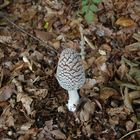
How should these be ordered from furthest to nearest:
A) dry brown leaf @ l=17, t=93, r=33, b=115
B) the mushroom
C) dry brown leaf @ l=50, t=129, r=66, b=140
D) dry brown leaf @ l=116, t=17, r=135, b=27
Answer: dry brown leaf @ l=116, t=17, r=135, b=27 → dry brown leaf @ l=17, t=93, r=33, b=115 → dry brown leaf @ l=50, t=129, r=66, b=140 → the mushroom

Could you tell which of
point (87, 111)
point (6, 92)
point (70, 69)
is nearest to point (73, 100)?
point (87, 111)

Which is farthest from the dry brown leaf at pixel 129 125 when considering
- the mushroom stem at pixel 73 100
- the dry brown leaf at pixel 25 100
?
the dry brown leaf at pixel 25 100

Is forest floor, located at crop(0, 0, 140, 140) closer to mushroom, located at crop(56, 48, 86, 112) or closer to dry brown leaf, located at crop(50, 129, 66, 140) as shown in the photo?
dry brown leaf, located at crop(50, 129, 66, 140)

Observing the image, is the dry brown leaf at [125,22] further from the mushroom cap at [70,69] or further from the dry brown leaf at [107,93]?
the mushroom cap at [70,69]

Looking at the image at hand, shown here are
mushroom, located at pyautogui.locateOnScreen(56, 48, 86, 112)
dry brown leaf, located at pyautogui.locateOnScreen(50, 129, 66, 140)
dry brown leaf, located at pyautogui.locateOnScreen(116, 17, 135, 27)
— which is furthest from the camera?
dry brown leaf, located at pyautogui.locateOnScreen(116, 17, 135, 27)

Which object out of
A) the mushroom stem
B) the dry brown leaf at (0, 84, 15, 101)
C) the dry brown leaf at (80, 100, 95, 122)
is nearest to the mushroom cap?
the mushroom stem

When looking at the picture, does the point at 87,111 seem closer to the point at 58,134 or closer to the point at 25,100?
the point at 58,134

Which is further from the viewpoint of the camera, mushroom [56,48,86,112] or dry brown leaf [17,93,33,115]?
dry brown leaf [17,93,33,115]
